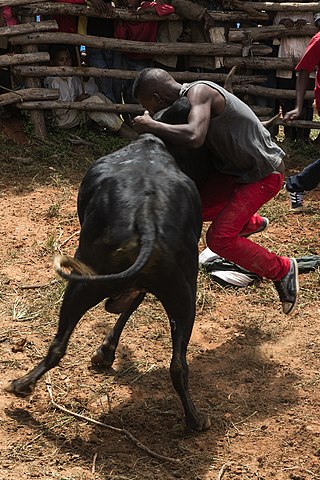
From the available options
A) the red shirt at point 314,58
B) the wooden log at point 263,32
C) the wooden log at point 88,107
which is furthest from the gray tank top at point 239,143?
the wooden log at point 263,32

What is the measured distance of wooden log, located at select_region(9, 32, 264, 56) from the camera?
8.82 metres

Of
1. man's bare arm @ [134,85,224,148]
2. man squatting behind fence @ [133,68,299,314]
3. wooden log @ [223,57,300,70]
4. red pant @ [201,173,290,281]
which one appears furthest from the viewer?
wooden log @ [223,57,300,70]

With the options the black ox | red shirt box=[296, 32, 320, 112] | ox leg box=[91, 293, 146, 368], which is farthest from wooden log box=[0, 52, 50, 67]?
the black ox

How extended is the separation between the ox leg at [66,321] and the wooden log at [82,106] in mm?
5610

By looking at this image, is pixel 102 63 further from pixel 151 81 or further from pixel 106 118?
pixel 151 81

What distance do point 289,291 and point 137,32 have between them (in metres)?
5.45

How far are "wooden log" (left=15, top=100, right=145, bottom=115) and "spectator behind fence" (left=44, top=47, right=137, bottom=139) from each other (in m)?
0.11

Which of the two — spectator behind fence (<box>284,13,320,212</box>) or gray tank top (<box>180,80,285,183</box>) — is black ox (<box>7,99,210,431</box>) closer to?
gray tank top (<box>180,80,285,183</box>)

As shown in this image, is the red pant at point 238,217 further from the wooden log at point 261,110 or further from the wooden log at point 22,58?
the wooden log at point 261,110

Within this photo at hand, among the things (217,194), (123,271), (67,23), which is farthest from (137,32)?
(123,271)

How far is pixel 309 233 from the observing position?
7.01 meters

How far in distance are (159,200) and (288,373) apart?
5.48ft

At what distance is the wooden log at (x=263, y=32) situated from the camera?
9484 millimetres

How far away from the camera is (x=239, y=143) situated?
14.7 ft
